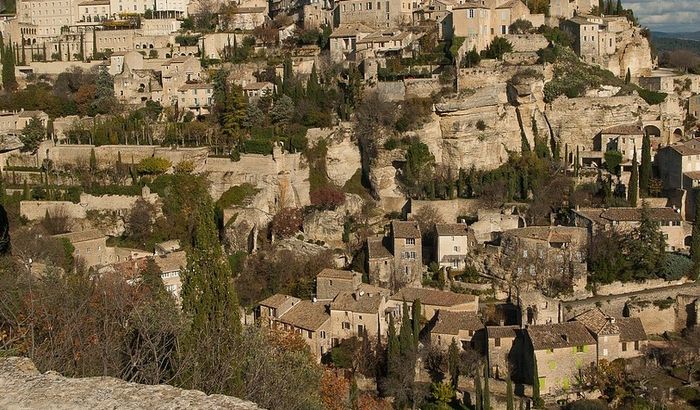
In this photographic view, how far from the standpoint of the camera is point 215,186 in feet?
125

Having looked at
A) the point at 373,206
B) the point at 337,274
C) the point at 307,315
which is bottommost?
the point at 307,315

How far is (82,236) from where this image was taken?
33.5 meters

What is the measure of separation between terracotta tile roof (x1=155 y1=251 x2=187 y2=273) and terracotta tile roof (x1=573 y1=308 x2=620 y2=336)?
592 inches

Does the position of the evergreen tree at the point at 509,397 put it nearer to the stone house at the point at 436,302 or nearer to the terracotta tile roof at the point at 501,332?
the terracotta tile roof at the point at 501,332

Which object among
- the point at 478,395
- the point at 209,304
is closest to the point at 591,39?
the point at 478,395

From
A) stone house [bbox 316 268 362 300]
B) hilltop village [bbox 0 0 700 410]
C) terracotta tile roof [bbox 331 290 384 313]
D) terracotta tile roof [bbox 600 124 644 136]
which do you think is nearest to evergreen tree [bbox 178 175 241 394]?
hilltop village [bbox 0 0 700 410]

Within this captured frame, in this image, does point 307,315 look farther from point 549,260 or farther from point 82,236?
point 82,236

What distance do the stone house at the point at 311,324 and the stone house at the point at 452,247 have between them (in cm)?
593

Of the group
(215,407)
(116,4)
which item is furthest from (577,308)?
(116,4)

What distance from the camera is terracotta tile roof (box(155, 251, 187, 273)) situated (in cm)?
3041

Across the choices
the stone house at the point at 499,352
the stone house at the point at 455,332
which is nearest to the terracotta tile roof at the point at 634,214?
the stone house at the point at 455,332

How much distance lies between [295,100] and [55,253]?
1578 centimetres

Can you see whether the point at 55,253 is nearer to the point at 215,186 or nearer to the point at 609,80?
the point at 215,186

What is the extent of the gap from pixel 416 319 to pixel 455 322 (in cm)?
171
